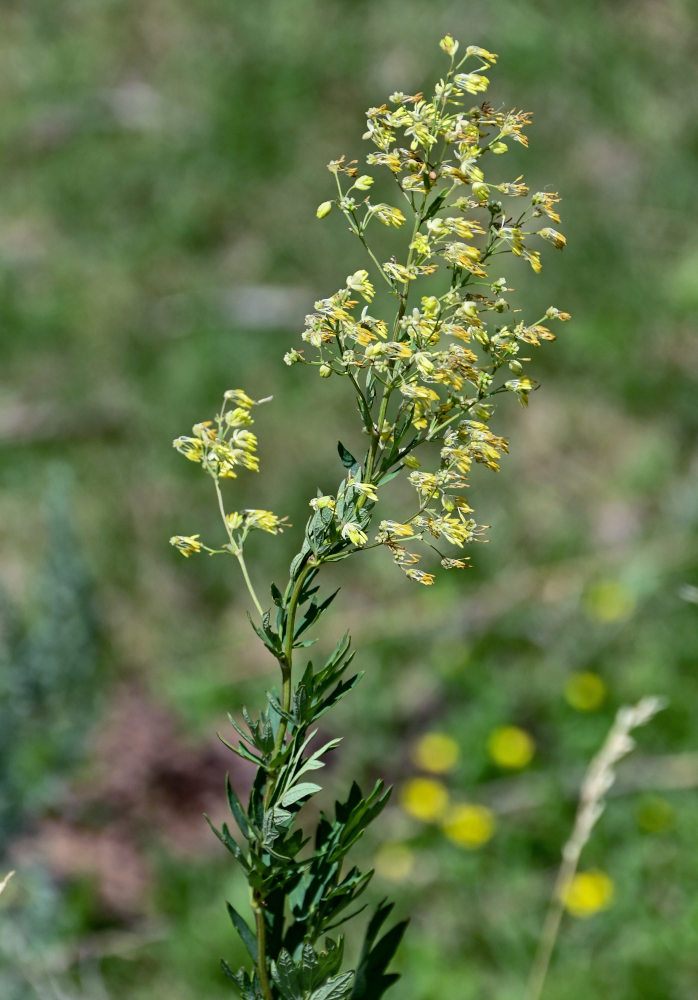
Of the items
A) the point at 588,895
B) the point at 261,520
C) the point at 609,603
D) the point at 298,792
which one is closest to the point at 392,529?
the point at 261,520

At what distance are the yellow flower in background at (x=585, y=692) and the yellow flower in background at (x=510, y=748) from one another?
25 cm

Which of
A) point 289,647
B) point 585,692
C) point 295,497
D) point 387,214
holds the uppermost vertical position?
point 295,497

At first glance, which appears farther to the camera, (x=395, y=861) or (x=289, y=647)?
(x=395, y=861)

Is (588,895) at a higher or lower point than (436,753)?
lower

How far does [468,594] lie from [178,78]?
13.0 feet

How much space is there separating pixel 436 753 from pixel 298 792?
325 centimetres

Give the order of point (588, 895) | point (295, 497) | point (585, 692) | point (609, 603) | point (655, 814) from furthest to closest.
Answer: point (295, 497) < point (609, 603) < point (585, 692) < point (655, 814) < point (588, 895)

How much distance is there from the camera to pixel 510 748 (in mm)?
4371

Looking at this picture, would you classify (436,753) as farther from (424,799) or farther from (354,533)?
(354,533)

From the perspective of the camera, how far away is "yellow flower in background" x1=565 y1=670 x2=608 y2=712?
4500mm

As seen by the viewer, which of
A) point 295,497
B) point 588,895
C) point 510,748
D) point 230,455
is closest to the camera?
point 230,455

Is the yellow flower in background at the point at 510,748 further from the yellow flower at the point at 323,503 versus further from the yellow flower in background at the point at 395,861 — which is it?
the yellow flower at the point at 323,503

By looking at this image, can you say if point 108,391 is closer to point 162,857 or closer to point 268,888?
point 162,857

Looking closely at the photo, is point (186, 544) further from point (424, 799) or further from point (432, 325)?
point (424, 799)
